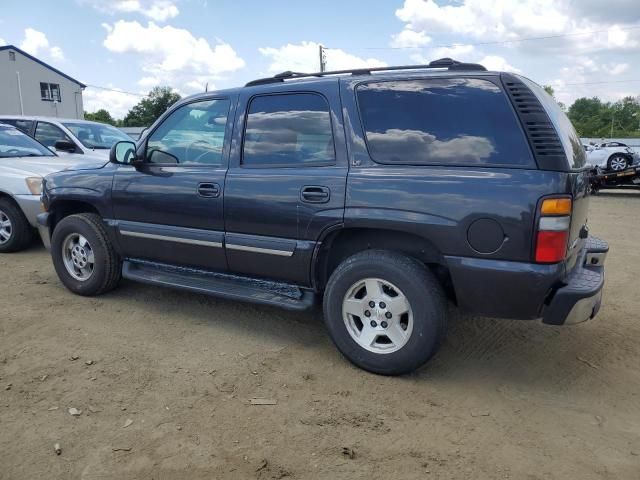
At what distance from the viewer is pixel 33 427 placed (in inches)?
110

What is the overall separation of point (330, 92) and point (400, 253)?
1.19m

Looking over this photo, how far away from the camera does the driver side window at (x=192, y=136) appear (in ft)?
13.2

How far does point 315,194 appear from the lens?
346 cm

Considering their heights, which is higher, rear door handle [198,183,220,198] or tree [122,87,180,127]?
tree [122,87,180,127]

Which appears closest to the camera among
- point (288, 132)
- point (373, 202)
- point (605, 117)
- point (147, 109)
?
point (373, 202)

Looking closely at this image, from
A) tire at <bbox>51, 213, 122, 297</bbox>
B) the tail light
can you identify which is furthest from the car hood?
the tail light

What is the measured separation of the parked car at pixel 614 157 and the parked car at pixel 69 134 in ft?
45.6

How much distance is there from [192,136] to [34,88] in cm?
4017

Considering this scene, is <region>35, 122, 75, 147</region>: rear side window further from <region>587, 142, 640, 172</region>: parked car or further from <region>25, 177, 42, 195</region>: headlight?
<region>587, 142, 640, 172</region>: parked car

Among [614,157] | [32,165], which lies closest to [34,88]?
[32,165]

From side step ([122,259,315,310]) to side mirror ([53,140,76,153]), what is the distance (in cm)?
451

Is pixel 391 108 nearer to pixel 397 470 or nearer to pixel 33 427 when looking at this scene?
pixel 397 470

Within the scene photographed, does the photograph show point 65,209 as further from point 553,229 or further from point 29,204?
point 553,229

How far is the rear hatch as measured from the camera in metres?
2.94
